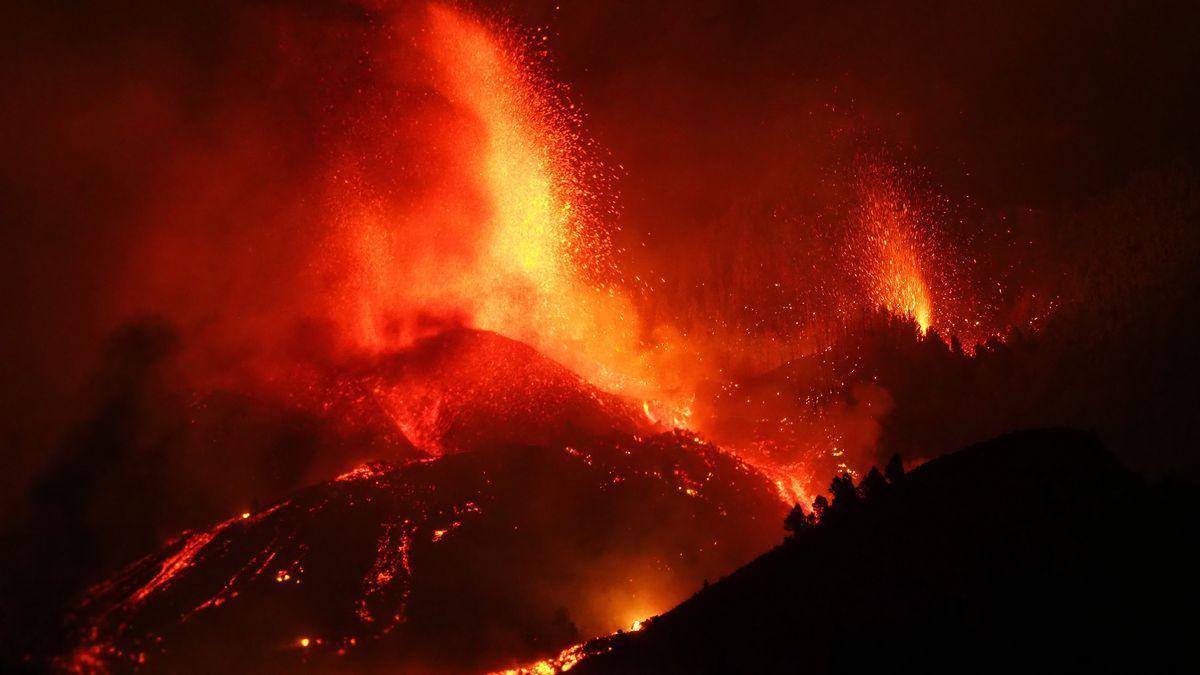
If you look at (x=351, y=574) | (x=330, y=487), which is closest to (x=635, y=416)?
(x=330, y=487)

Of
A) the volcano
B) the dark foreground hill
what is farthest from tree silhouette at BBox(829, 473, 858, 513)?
the volcano

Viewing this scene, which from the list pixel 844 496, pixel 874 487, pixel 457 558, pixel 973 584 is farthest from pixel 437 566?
pixel 973 584

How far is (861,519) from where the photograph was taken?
47125 mm

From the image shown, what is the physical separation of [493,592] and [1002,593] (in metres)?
35.2

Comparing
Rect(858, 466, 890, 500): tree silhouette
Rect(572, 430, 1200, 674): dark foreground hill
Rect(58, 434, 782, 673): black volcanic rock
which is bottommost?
Rect(572, 430, 1200, 674): dark foreground hill

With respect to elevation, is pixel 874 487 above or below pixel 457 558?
below

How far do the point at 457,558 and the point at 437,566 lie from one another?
1.63 metres

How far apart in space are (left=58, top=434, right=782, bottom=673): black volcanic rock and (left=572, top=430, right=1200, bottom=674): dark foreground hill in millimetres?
12238

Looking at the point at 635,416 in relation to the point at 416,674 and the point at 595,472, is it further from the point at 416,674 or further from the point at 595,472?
the point at 416,674

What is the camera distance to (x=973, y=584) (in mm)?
36406

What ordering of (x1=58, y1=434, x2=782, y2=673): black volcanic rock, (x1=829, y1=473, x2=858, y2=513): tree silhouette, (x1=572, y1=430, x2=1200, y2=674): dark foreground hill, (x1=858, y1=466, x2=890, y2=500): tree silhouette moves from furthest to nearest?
(x1=58, y1=434, x2=782, y2=673): black volcanic rock
(x1=829, y1=473, x2=858, y2=513): tree silhouette
(x1=858, y1=466, x2=890, y2=500): tree silhouette
(x1=572, y1=430, x2=1200, y2=674): dark foreground hill

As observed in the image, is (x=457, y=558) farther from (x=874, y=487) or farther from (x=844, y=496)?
(x=874, y=487)

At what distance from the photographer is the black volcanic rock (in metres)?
55.1

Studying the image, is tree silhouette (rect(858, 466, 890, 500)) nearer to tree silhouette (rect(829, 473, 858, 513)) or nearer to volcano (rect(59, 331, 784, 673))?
tree silhouette (rect(829, 473, 858, 513))
